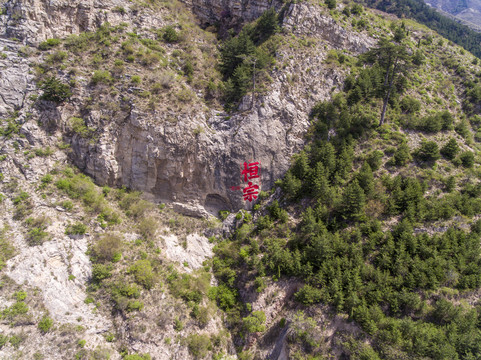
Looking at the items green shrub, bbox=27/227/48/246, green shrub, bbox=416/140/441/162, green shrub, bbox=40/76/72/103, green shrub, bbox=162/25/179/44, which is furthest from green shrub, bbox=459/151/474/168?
green shrub, bbox=40/76/72/103

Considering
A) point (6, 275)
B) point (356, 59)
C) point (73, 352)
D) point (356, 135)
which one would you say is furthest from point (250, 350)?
point (356, 59)

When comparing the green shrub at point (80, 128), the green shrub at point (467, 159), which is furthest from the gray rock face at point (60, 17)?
the green shrub at point (467, 159)

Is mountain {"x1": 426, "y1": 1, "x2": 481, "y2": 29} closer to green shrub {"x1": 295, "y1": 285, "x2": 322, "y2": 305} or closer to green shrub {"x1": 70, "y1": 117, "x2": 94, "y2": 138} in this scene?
green shrub {"x1": 295, "y1": 285, "x2": 322, "y2": 305}

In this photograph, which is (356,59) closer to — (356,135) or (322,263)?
(356,135)

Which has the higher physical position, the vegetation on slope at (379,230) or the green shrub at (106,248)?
the vegetation on slope at (379,230)

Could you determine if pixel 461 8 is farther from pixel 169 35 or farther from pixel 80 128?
pixel 80 128

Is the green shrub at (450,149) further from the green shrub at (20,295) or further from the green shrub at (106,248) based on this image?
the green shrub at (20,295)
